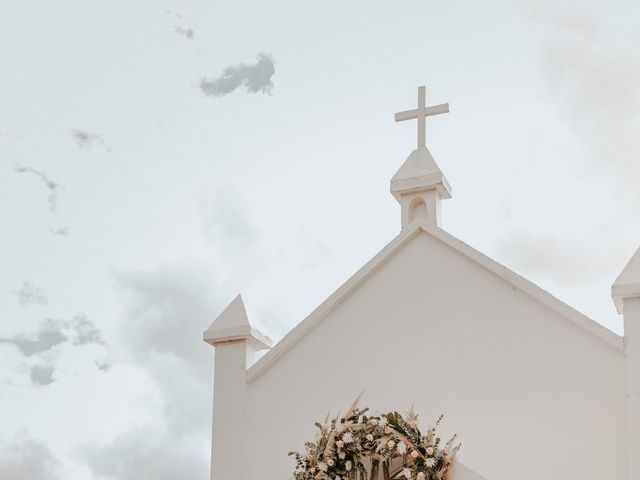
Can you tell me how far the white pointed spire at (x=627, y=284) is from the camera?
35.0 feet

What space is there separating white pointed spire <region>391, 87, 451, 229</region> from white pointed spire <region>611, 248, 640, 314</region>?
2.67 meters

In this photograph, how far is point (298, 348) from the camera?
12352 mm

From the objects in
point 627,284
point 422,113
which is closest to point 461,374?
point 627,284

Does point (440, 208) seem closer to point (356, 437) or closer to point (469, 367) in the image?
point (469, 367)

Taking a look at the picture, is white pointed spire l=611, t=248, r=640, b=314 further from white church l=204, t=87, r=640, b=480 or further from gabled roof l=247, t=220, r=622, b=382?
gabled roof l=247, t=220, r=622, b=382

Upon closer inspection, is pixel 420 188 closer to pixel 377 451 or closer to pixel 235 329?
pixel 235 329

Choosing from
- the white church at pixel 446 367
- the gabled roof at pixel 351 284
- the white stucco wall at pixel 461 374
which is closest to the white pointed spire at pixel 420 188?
the white church at pixel 446 367

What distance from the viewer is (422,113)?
13820 mm

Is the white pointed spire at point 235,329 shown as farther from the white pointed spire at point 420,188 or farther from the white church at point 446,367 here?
the white pointed spire at point 420,188

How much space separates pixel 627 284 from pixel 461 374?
1.85 meters

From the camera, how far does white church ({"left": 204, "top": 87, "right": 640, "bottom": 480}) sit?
10672mm

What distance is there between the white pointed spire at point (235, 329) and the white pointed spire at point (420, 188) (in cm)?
205

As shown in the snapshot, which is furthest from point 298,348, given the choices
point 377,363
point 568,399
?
point 568,399

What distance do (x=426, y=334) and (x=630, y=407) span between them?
2229 millimetres
